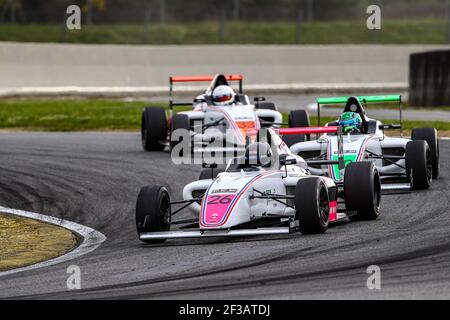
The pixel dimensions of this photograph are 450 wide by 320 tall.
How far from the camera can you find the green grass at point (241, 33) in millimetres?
44500

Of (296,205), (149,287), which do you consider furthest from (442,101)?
(149,287)

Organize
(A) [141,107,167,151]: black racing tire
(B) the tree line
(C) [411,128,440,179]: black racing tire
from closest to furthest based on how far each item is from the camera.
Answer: (C) [411,128,440,179]: black racing tire, (A) [141,107,167,151]: black racing tire, (B) the tree line

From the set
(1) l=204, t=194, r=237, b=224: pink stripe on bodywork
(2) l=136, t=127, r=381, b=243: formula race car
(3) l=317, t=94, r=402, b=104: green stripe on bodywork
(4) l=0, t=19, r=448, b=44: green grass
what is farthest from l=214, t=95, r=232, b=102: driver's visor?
(4) l=0, t=19, r=448, b=44: green grass

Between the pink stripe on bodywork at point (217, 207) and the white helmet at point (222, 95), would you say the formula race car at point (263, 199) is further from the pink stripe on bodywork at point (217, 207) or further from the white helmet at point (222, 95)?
the white helmet at point (222, 95)

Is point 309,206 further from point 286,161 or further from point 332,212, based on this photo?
point 286,161

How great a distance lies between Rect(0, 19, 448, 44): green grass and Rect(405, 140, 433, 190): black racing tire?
29.2m

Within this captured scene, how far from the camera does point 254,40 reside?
1877 inches

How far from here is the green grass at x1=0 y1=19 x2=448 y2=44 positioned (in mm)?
44500

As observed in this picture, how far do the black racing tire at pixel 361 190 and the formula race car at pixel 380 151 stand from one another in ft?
8.11

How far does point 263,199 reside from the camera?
1242 cm

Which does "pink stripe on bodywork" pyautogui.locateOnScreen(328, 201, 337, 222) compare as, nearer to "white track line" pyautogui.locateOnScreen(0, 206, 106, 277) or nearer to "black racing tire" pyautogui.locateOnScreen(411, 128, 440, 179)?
"white track line" pyautogui.locateOnScreen(0, 206, 106, 277)

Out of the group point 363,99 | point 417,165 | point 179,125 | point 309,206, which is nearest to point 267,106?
point 179,125

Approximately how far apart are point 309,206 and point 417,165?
413cm
